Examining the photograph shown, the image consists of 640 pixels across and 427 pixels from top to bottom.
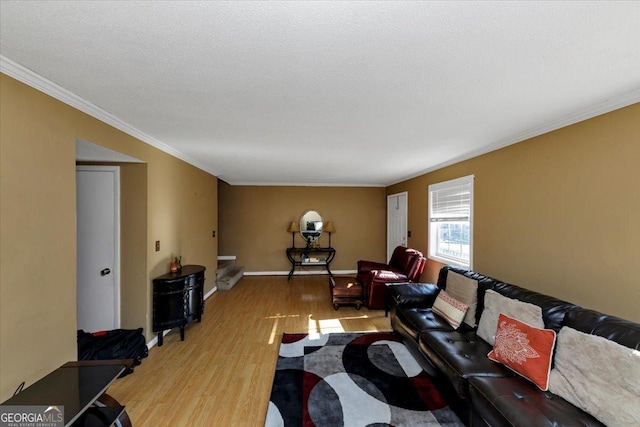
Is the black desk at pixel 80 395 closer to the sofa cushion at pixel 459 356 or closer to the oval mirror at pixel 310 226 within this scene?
the sofa cushion at pixel 459 356

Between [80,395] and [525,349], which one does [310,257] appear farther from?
[80,395]

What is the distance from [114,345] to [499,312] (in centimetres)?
358

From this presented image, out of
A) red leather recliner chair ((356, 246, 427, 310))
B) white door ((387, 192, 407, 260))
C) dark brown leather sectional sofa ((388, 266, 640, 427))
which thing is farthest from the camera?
white door ((387, 192, 407, 260))

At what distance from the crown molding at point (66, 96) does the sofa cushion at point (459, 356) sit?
339 centimetres

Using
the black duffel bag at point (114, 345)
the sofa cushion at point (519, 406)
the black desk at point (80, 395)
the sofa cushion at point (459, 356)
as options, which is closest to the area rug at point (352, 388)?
the sofa cushion at point (459, 356)

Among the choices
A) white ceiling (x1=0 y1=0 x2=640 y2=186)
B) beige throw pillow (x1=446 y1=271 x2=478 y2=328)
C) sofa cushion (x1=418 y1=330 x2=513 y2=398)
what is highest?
white ceiling (x1=0 y1=0 x2=640 y2=186)

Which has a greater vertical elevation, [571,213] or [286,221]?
[571,213]

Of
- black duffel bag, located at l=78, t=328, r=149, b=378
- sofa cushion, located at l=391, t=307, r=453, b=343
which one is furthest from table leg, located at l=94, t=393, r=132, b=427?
sofa cushion, located at l=391, t=307, r=453, b=343

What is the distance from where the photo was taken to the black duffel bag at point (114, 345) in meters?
2.37

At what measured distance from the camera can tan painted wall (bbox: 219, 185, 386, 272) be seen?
6449 millimetres

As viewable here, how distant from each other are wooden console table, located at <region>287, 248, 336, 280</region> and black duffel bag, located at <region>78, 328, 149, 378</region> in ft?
12.1

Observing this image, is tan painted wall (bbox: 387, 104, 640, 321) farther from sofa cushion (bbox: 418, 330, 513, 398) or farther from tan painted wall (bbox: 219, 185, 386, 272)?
tan painted wall (bbox: 219, 185, 386, 272)

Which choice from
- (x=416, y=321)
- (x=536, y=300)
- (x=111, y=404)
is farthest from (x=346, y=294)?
(x=111, y=404)

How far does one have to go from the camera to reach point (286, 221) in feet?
21.5
